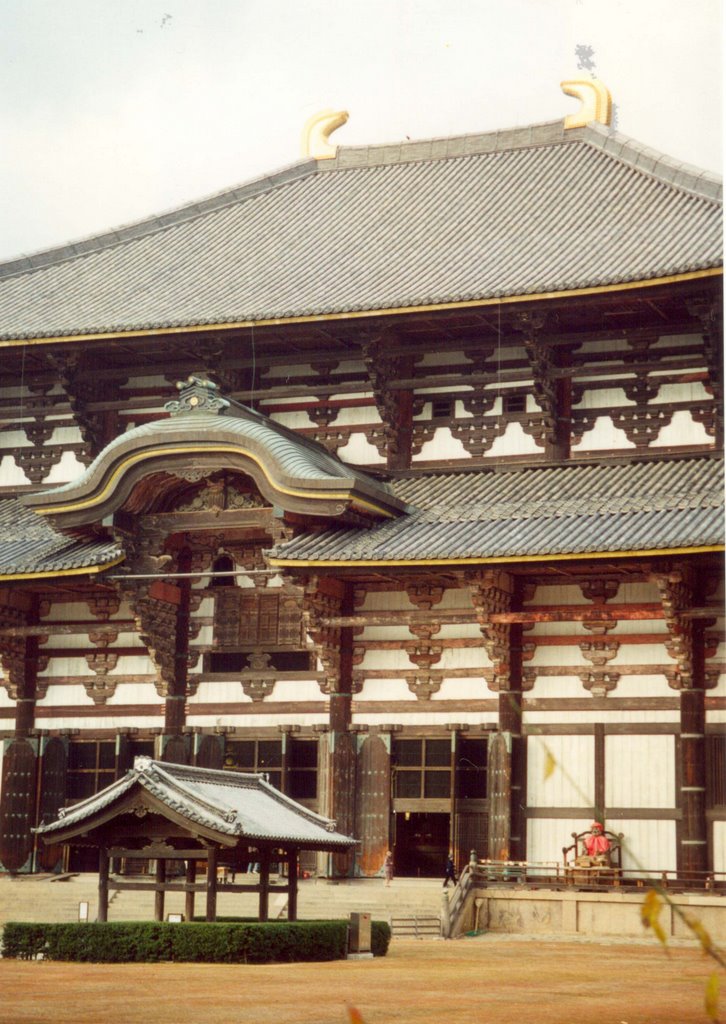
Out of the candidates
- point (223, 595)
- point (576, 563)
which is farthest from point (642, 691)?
point (223, 595)

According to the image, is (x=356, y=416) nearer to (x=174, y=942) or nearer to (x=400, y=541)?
(x=400, y=541)

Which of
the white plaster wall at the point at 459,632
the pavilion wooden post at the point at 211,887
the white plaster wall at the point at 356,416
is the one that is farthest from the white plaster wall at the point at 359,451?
the pavilion wooden post at the point at 211,887

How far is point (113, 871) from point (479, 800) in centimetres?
685

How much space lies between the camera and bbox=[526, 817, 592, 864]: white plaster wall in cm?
2591

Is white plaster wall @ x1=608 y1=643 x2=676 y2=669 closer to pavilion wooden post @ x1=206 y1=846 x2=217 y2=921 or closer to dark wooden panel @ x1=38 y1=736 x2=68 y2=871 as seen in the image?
pavilion wooden post @ x1=206 y1=846 x2=217 y2=921

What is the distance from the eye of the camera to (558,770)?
2581 centimetres

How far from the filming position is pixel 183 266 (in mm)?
34781

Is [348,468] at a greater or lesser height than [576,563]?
greater

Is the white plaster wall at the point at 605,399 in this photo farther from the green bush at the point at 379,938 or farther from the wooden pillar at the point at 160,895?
the wooden pillar at the point at 160,895

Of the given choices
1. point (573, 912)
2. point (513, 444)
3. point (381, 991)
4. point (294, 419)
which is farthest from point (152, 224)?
point (381, 991)

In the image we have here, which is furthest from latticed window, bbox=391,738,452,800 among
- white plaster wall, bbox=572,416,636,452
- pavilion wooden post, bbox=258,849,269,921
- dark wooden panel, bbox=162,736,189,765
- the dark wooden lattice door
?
pavilion wooden post, bbox=258,849,269,921

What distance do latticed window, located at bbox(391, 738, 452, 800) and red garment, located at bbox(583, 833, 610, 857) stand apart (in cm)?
287

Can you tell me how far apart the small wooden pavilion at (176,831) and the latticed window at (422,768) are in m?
6.69

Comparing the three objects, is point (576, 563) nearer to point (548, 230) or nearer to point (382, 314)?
point (382, 314)
